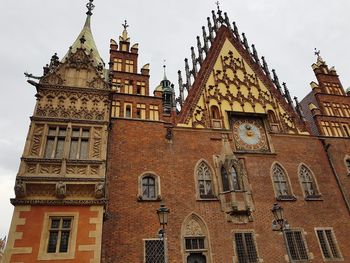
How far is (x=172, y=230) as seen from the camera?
1223 centimetres

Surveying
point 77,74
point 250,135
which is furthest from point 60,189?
point 250,135

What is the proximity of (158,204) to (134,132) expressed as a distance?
3.96 m

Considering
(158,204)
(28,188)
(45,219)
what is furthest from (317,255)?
(28,188)

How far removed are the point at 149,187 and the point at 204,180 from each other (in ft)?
9.62

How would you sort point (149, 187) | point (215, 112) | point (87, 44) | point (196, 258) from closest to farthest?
point (196, 258), point (149, 187), point (87, 44), point (215, 112)

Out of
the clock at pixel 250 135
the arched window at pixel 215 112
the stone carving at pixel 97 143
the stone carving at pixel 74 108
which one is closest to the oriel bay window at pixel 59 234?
the stone carving at pixel 97 143

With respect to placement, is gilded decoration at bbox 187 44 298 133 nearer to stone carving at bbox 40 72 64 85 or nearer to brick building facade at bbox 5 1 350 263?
brick building facade at bbox 5 1 350 263

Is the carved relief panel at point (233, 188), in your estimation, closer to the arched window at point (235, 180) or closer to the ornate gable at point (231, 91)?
the arched window at point (235, 180)

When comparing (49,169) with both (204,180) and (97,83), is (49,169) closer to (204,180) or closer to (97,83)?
(97,83)

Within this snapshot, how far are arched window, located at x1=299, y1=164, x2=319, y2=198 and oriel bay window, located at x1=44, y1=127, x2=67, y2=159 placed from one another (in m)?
13.0

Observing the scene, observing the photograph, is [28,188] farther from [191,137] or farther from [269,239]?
[269,239]

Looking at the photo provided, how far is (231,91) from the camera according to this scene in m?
17.6

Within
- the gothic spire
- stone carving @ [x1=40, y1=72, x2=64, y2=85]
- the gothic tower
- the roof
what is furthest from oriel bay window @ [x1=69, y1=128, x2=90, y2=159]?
the roof

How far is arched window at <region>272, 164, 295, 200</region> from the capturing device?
14.7m
